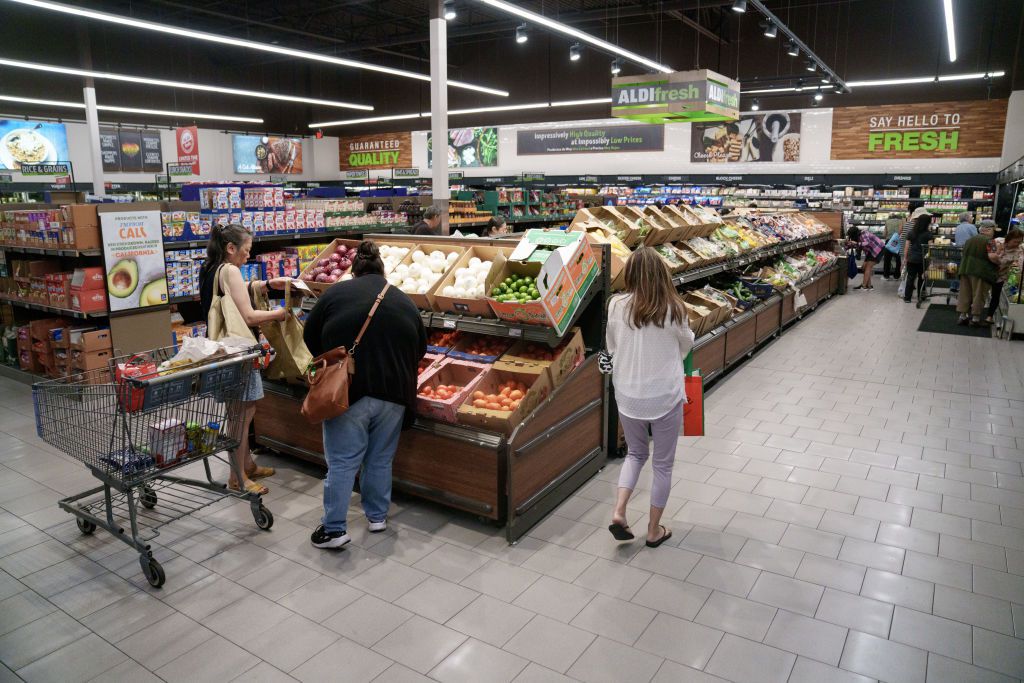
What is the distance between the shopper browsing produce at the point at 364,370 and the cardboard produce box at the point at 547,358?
0.68 m

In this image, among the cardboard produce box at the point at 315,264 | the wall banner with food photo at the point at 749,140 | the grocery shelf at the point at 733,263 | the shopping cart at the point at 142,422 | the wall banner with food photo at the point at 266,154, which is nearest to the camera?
the shopping cart at the point at 142,422

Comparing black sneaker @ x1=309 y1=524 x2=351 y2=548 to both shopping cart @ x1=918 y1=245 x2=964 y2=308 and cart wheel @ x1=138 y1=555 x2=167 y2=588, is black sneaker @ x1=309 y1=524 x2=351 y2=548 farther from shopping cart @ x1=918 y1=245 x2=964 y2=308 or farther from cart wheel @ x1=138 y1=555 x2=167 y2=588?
shopping cart @ x1=918 y1=245 x2=964 y2=308

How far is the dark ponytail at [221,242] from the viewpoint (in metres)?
4.20

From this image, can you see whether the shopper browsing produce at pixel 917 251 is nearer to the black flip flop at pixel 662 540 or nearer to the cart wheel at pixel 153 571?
the black flip flop at pixel 662 540

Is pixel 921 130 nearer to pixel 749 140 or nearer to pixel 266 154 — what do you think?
pixel 749 140

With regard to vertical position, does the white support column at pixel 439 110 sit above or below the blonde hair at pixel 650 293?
above

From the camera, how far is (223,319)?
4.19m

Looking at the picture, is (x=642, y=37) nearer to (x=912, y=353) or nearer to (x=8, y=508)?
(x=912, y=353)

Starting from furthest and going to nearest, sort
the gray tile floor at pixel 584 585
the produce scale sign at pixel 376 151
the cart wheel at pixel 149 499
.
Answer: the produce scale sign at pixel 376 151, the cart wheel at pixel 149 499, the gray tile floor at pixel 584 585

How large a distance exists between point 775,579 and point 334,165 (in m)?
25.4

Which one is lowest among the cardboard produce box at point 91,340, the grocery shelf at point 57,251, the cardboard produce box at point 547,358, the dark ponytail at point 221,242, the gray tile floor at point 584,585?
the gray tile floor at point 584,585

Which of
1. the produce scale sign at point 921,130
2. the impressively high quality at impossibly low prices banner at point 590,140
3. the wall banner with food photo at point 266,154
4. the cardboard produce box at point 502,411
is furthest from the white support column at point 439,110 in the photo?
the wall banner with food photo at point 266,154

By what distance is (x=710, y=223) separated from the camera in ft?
23.4

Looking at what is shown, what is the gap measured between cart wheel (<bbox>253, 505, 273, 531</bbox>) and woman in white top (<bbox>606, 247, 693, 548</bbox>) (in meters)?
2.11
